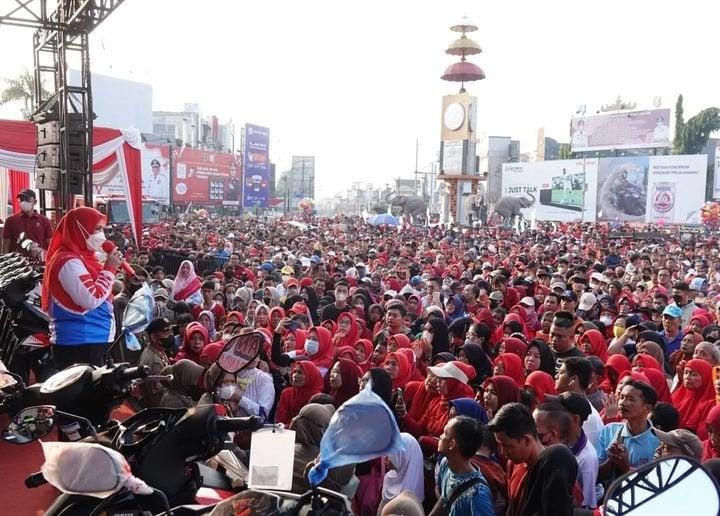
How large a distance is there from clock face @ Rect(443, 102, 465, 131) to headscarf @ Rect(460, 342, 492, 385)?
35752 millimetres

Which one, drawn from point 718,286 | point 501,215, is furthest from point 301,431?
point 501,215

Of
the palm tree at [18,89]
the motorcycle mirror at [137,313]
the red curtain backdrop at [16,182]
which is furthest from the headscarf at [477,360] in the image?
the palm tree at [18,89]

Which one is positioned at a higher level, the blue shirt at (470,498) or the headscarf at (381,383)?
the headscarf at (381,383)

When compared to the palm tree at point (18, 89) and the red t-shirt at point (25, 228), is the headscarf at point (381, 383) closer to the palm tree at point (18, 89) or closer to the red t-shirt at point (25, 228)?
the red t-shirt at point (25, 228)

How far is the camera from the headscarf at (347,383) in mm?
4699

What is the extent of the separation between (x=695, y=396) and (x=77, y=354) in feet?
13.4

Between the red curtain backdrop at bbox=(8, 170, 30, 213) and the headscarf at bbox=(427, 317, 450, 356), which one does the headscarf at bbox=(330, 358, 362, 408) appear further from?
the red curtain backdrop at bbox=(8, 170, 30, 213)

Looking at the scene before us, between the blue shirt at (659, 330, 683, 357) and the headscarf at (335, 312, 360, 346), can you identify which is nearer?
the blue shirt at (659, 330, 683, 357)

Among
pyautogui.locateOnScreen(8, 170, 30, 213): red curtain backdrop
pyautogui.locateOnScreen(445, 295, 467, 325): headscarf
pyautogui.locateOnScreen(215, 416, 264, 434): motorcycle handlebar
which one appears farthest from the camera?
pyautogui.locateOnScreen(8, 170, 30, 213): red curtain backdrop

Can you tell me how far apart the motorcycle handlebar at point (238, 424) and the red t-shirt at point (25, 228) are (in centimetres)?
626

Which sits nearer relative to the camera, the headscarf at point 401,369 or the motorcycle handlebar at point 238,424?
the motorcycle handlebar at point 238,424

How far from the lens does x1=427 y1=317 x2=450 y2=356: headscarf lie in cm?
625

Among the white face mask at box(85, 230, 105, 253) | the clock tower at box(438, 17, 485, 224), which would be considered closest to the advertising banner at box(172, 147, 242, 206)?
the clock tower at box(438, 17, 485, 224)

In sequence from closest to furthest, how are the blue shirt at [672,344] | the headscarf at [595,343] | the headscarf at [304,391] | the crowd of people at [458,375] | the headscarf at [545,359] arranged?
1. the crowd of people at [458,375]
2. the headscarf at [304,391]
3. the headscarf at [545,359]
4. the headscarf at [595,343]
5. the blue shirt at [672,344]
